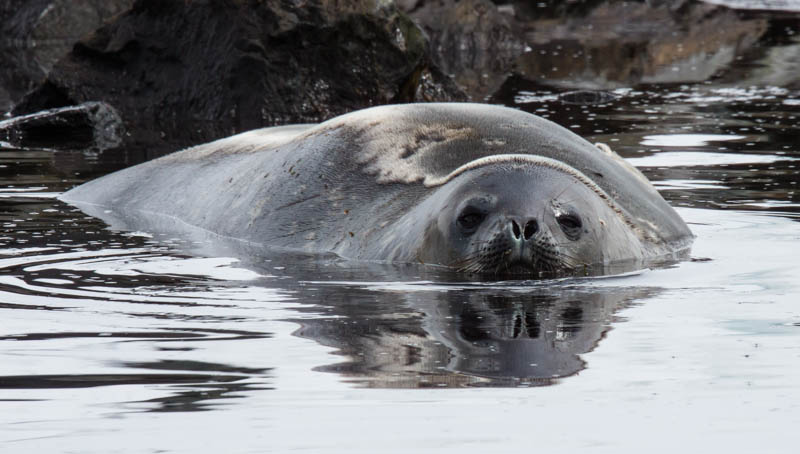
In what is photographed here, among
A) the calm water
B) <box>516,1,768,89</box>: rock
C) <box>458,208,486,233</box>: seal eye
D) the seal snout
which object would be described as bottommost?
the calm water

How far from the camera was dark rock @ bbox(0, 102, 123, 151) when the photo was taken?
436 inches

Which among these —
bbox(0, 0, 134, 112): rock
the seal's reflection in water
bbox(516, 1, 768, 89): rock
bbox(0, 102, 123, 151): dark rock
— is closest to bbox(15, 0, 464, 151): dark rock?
bbox(0, 102, 123, 151): dark rock

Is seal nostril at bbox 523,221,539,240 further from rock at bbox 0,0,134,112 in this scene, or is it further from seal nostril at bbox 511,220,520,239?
rock at bbox 0,0,134,112

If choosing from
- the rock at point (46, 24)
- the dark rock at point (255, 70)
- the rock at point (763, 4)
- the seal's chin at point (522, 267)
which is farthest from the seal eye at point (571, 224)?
the rock at point (763, 4)

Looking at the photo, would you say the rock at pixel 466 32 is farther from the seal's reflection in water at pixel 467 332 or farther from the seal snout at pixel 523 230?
the seal's reflection in water at pixel 467 332

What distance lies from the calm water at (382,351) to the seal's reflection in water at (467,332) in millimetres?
12

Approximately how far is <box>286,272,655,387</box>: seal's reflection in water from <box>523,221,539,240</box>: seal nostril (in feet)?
0.69

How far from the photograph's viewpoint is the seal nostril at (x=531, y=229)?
4.86 m

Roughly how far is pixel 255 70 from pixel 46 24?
909 cm

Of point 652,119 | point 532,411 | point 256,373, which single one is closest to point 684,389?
point 532,411

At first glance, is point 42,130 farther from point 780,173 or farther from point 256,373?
point 256,373

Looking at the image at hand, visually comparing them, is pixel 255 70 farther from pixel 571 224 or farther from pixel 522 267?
pixel 522 267

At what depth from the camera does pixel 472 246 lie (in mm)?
4988

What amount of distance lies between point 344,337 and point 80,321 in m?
0.87
